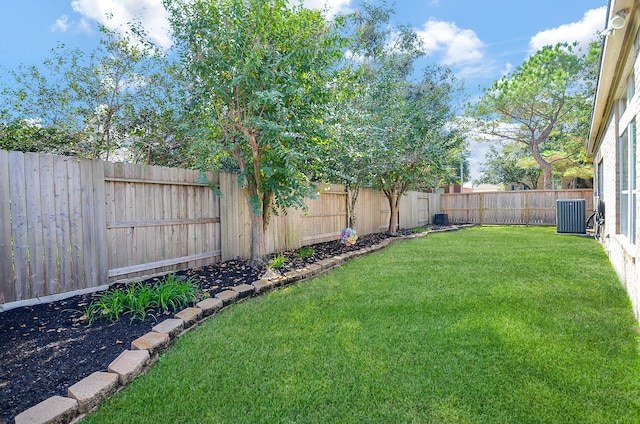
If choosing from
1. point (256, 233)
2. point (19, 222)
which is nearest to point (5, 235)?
point (19, 222)

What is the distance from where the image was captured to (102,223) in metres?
3.78

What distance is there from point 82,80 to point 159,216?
2.29 meters

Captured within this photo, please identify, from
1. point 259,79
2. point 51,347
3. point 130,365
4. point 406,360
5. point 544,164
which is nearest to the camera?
point 130,365

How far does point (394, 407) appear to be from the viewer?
70.2 inches

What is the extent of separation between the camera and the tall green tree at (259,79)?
410cm

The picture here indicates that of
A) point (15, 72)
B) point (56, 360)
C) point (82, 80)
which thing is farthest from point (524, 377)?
point (15, 72)

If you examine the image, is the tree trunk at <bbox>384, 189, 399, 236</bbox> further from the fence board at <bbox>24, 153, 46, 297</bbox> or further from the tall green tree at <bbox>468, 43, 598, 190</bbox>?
the tall green tree at <bbox>468, 43, 598, 190</bbox>

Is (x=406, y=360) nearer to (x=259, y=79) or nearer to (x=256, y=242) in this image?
A: (x=256, y=242)

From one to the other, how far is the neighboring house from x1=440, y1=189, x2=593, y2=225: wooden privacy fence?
8.67 meters

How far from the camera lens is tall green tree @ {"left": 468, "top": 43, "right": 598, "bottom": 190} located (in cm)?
1388

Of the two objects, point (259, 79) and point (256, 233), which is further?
point (256, 233)

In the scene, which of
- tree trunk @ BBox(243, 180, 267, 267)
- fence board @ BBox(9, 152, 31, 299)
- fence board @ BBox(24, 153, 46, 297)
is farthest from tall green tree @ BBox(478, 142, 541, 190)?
fence board @ BBox(9, 152, 31, 299)

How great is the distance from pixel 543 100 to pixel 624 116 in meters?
13.2

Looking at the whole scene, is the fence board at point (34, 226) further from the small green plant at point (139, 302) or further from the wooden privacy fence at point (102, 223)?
the small green plant at point (139, 302)
